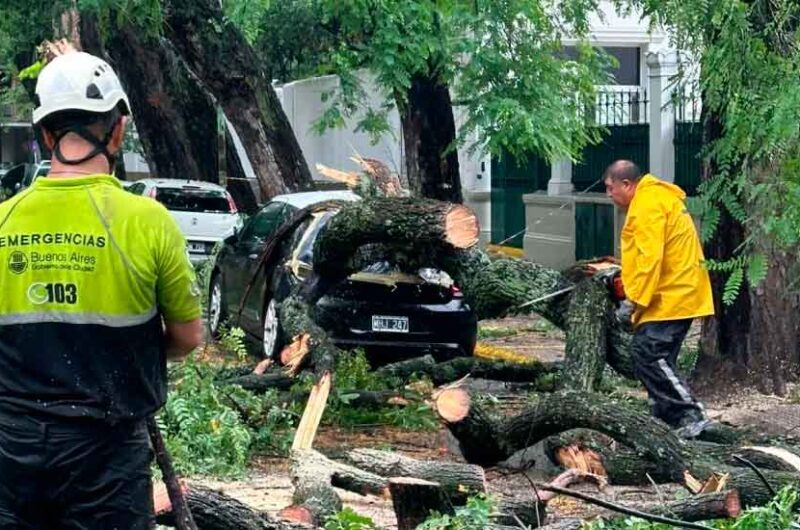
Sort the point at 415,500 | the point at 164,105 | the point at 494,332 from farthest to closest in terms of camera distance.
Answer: the point at 164,105
the point at 494,332
the point at 415,500

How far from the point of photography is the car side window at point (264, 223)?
14414 mm

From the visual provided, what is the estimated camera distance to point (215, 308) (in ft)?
50.2

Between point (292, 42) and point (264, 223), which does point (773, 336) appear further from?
point (292, 42)

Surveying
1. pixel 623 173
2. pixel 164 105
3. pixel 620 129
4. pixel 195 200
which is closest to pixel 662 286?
pixel 623 173

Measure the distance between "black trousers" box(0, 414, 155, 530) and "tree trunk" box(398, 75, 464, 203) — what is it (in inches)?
567

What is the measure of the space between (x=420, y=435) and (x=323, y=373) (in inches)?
45.4

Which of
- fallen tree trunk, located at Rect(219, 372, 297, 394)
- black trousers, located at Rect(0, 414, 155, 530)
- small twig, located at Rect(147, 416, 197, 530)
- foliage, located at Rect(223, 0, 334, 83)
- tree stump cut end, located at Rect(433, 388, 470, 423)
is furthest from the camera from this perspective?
foliage, located at Rect(223, 0, 334, 83)

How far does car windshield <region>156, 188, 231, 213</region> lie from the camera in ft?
78.8

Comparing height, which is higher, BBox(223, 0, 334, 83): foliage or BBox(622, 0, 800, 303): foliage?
Answer: BBox(223, 0, 334, 83): foliage

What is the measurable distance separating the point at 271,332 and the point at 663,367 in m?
4.63

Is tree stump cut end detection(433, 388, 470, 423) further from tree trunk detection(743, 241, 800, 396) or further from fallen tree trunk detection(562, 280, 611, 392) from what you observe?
tree trunk detection(743, 241, 800, 396)

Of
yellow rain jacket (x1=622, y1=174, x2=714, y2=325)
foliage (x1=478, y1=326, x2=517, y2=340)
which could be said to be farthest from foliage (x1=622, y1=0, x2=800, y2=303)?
foliage (x1=478, y1=326, x2=517, y2=340)

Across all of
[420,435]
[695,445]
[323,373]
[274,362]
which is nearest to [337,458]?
[323,373]

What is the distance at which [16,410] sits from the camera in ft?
12.9
